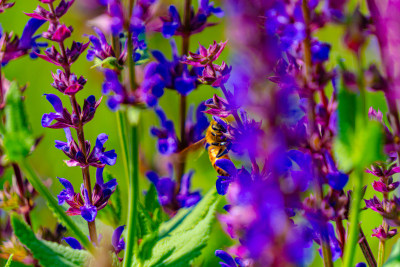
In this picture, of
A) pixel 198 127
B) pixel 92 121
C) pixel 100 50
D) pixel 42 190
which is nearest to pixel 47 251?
pixel 42 190

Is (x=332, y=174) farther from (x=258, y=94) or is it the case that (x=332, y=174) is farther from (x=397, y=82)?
(x=258, y=94)

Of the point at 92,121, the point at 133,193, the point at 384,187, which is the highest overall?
the point at 133,193

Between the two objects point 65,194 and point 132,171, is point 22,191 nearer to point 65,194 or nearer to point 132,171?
point 65,194

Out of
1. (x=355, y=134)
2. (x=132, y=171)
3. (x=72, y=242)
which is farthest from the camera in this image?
(x=72, y=242)

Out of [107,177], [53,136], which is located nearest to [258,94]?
[107,177]

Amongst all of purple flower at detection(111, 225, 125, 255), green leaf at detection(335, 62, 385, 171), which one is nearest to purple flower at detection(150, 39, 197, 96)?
purple flower at detection(111, 225, 125, 255)

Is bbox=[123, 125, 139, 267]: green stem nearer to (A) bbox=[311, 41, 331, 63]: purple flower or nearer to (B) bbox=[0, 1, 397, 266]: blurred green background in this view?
(A) bbox=[311, 41, 331, 63]: purple flower

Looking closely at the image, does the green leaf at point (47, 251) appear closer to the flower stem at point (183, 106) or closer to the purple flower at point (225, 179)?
the purple flower at point (225, 179)
